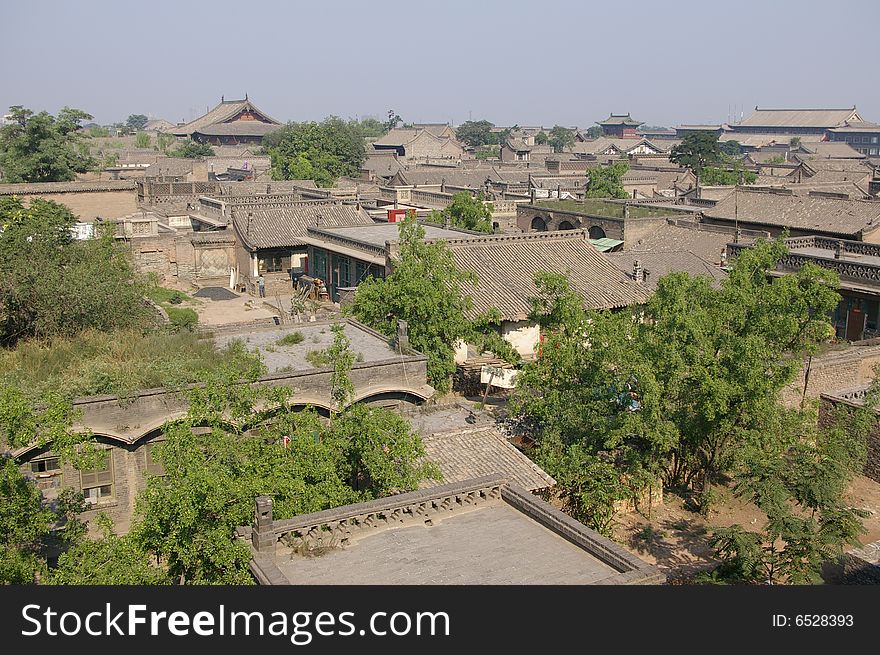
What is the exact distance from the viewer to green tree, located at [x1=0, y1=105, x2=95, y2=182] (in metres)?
42.8

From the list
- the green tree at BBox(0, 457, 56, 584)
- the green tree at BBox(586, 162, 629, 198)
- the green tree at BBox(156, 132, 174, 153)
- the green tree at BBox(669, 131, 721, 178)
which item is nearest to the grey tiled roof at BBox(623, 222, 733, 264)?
the green tree at BBox(586, 162, 629, 198)

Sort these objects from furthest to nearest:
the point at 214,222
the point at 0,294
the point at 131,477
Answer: the point at 214,222 → the point at 0,294 → the point at 131,477

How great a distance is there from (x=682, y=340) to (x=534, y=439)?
292 centimetres

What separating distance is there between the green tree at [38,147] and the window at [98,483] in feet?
109

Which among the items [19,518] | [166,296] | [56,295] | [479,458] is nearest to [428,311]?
[479,458]

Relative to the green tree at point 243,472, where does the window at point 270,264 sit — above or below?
below

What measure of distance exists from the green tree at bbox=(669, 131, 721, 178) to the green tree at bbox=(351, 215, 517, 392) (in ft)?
188

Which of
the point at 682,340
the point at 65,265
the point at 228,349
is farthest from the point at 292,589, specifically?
the point at 65,265

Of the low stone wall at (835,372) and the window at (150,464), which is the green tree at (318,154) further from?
the window at (150,464)

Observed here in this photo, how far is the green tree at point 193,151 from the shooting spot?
8806 cm

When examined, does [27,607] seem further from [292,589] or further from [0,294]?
[0,294]

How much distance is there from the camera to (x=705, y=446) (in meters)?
15.1

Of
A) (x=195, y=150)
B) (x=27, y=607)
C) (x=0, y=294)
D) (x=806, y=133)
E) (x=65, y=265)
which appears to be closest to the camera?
(x=27, y=607)

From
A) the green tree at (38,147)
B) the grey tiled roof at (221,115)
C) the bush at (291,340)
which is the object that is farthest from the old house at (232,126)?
the bush at (291,340)
